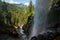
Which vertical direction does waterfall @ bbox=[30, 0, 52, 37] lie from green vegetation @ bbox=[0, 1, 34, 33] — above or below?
above

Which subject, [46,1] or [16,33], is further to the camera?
[16,33]

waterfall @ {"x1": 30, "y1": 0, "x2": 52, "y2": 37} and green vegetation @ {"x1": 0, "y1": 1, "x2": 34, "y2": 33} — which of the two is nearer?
waterfall @ {"x1": 30, "y1": 0, "x2": 52, "y2": 37}

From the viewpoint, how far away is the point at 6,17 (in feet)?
35.9

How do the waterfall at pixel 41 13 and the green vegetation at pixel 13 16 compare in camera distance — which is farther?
the green vegetation at pixel 13 16

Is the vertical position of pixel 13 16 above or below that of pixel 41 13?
below

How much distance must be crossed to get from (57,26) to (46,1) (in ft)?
8.52

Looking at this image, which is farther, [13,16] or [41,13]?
[13,16]

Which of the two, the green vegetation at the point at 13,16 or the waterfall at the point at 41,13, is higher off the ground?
Result: the waterfall at the point at 41,13

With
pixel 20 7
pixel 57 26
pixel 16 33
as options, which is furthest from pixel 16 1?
pixel 57 26

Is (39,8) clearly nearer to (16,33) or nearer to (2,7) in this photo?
(16,33)

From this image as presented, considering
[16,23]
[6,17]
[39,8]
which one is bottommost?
[16,23]

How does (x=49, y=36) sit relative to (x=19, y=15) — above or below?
above

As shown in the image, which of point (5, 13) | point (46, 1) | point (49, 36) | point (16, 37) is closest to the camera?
point (49, 36)

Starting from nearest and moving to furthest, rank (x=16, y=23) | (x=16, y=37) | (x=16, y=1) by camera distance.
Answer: (x=16, y=37), (x=16, y=23), (x=16, y=1)
